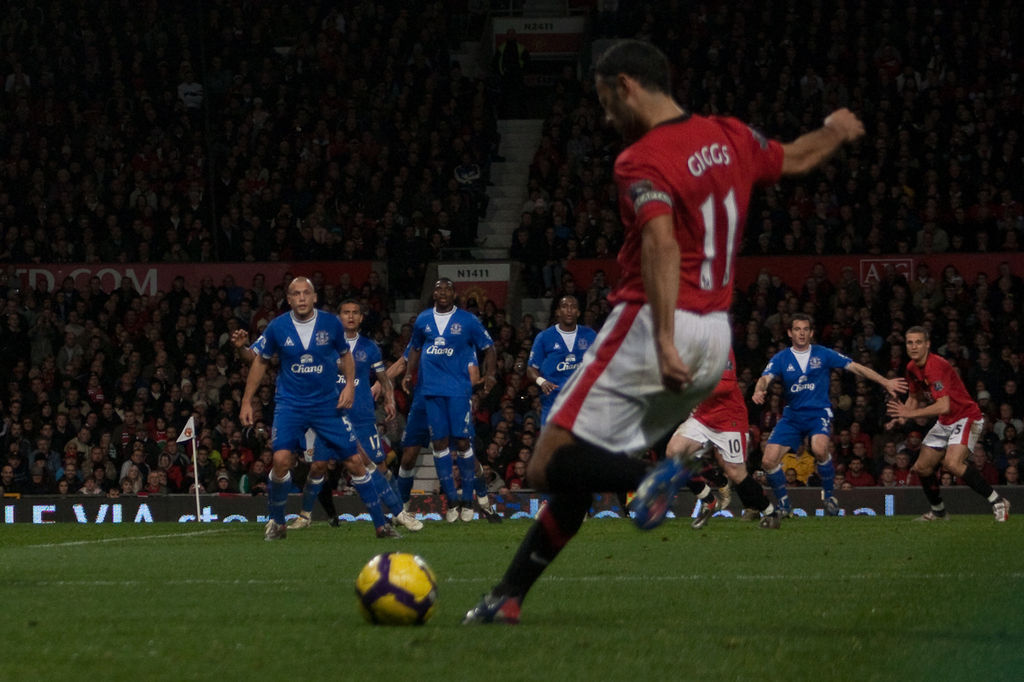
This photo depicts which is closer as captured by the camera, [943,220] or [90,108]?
[943,220]

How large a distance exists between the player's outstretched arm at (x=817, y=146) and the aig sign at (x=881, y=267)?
53.1 ft

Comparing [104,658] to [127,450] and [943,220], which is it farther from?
[943,220]

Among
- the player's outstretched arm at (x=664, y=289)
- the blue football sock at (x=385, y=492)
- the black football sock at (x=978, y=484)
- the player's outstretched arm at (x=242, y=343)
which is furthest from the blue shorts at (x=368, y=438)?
the player's outstretched arm at (x=664, y=289)

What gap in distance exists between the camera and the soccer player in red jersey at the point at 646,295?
219 inches

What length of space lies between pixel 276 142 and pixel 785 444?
46.1ft

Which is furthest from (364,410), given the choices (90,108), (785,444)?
(90,108)

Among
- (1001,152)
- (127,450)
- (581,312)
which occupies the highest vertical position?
(1001,152)

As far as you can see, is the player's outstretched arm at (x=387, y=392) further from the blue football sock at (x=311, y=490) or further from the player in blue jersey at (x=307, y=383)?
the player in blue jersey at (x=307, y=383)

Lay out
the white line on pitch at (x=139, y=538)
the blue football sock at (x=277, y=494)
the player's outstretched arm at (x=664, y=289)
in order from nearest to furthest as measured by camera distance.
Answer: the player's outstretched arm at (x=664, y=289) → the blue football sock at (x=277, y=494) → the white line on pitch at (x=139, y=538)

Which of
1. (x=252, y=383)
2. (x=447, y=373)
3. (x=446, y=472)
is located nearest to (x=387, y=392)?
(x=447, y=373)

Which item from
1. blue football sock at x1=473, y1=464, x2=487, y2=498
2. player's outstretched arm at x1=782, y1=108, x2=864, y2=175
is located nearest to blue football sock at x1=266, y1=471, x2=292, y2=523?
blue football sock at x1=473, y1=464, x2=487, y2=498

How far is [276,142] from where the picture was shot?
2738 centimetres

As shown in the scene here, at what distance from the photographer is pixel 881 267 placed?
22000 millimetres

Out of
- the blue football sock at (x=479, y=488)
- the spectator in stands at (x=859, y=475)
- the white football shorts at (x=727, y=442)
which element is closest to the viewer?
the white football shorts at (x=727, y=442)
